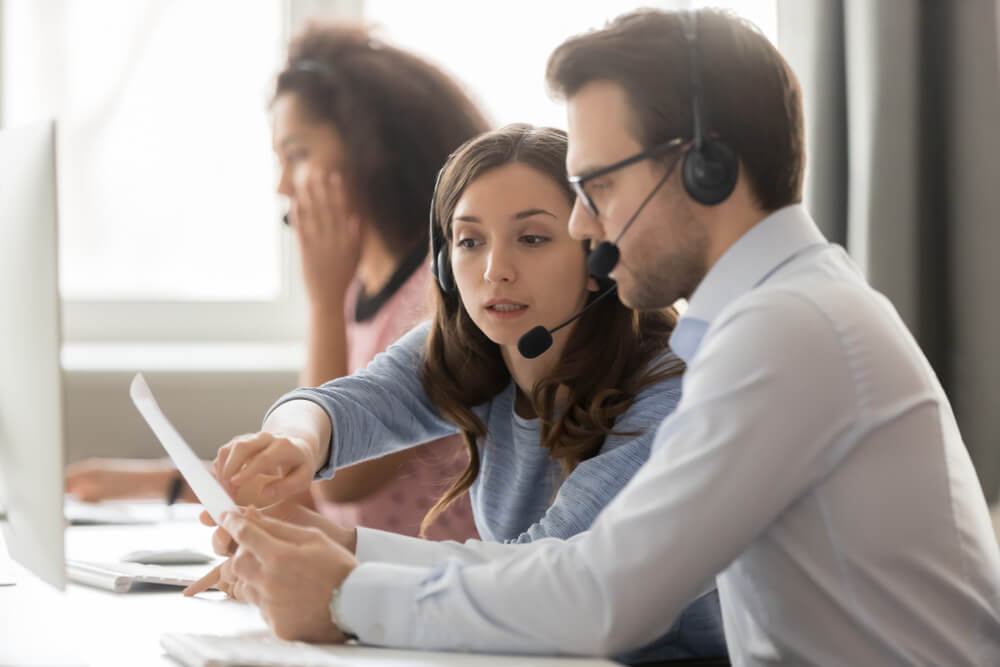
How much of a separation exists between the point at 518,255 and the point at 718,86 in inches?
14.7

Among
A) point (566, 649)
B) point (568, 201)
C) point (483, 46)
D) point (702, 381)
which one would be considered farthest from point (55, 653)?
point (483, 46)

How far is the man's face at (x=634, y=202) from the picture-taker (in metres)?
0.88

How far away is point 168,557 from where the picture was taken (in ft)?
4.05

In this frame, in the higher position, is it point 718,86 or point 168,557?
point 718,86

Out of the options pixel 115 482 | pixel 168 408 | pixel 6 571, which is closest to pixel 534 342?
pixel 6 571

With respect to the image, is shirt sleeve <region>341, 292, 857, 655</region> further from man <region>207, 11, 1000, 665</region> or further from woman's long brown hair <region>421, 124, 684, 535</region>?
woman's long brown hair <region>421, 124, 684, 535</region>

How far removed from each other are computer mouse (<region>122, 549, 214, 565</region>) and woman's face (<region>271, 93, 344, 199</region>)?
972 millimetres

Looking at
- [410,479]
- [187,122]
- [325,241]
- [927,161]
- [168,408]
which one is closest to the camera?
[927,161]

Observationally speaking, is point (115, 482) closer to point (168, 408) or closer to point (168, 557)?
point (168, 408)

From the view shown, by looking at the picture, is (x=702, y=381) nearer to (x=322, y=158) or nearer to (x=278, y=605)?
(x=278, y=605)

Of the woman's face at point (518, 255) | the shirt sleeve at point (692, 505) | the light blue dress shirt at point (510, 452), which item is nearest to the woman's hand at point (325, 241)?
the light blue dress shirt at point (510, 452)

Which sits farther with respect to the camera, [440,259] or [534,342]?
[440,259]

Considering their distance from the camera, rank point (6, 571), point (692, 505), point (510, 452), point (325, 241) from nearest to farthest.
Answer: point (692, 505), point (6, 571), point (510, 452), point (325, 241)

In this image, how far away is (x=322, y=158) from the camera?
2053 mm
